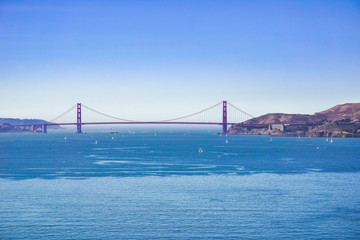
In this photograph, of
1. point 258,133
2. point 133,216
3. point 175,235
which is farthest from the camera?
point 258,133

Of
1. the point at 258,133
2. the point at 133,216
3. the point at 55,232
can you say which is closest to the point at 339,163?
the point at 133,216

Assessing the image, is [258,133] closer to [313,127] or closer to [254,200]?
[313,127]

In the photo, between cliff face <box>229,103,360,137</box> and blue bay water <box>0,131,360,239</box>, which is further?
cliff face <box>229,103,360,137</box>

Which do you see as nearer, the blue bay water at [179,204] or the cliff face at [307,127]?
the blue bay water at [179,204]

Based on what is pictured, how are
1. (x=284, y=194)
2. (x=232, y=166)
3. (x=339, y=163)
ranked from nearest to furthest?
(x=284, y=194)
(x=232, y=166)
(x=339, y=163)

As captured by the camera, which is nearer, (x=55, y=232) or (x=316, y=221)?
(x=55, y=232)

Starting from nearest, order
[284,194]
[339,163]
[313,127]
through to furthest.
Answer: [284,194] → [339,163] → [313,127]

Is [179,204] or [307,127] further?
[307,127]

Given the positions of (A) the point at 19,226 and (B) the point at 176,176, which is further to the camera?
(B) the point at 176,176

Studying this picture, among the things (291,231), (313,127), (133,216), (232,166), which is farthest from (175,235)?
(313,127)
